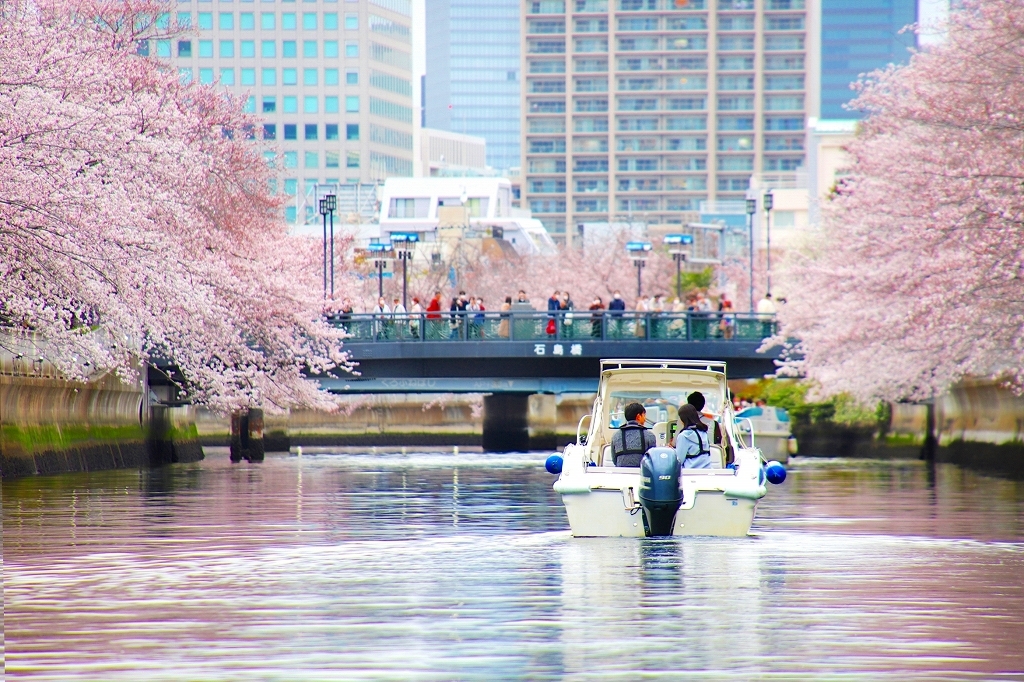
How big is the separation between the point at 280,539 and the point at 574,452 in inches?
147

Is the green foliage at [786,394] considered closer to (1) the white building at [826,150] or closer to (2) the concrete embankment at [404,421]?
(2) the concrete embankment at [404,421]

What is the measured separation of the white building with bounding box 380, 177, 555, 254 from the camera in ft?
506

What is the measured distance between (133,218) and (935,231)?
1571 cm

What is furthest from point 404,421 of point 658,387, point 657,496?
point 657,496

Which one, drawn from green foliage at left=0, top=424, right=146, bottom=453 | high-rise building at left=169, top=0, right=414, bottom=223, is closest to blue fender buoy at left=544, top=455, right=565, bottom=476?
green foliage at left=0, top=424, right=146, bottom=453

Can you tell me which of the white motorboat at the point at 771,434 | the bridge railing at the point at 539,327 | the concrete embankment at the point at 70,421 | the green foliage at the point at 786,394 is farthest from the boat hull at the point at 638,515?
the green foliage at the point at 786,394

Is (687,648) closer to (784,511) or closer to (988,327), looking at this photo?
(784,511)

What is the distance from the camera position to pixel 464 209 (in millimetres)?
162000

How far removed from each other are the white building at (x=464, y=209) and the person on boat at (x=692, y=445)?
12494cm

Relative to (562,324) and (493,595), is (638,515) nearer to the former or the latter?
(493,595)

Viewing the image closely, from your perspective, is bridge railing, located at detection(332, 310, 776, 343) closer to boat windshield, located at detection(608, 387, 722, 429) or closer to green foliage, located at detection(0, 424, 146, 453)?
boat windshield, located at detection(608, 387, 722, 429)

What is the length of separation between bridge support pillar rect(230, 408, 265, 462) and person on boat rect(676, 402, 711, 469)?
3789 centimetres

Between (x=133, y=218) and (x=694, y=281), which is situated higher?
(x=694, y=281)

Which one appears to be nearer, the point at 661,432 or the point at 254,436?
the point at 661,432
